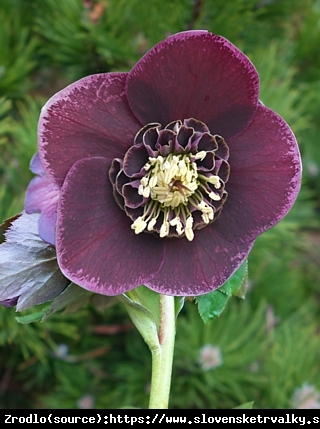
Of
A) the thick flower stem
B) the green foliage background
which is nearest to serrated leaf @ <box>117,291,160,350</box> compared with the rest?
the thick flower stem

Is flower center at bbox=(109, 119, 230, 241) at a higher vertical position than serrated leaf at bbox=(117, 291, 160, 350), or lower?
higher

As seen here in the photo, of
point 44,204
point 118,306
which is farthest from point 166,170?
point 118,306

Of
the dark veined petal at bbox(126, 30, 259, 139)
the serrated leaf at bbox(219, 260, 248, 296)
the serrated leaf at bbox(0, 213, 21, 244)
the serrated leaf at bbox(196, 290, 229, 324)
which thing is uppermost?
the dark veined petal at bbox(126, 30, 259, 139)

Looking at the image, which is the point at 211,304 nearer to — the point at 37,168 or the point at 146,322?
the point at 146,322

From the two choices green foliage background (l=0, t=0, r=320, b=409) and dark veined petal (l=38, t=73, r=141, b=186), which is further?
green foliage background (l=0, t=0, r=320, b=409)

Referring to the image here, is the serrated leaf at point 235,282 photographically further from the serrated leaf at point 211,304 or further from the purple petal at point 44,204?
the purple petal at point 44,204

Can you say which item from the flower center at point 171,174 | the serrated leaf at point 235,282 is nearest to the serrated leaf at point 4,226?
the flower center at point 171,174

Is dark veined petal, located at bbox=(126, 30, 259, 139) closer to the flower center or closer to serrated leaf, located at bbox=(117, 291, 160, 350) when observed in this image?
the flower center
